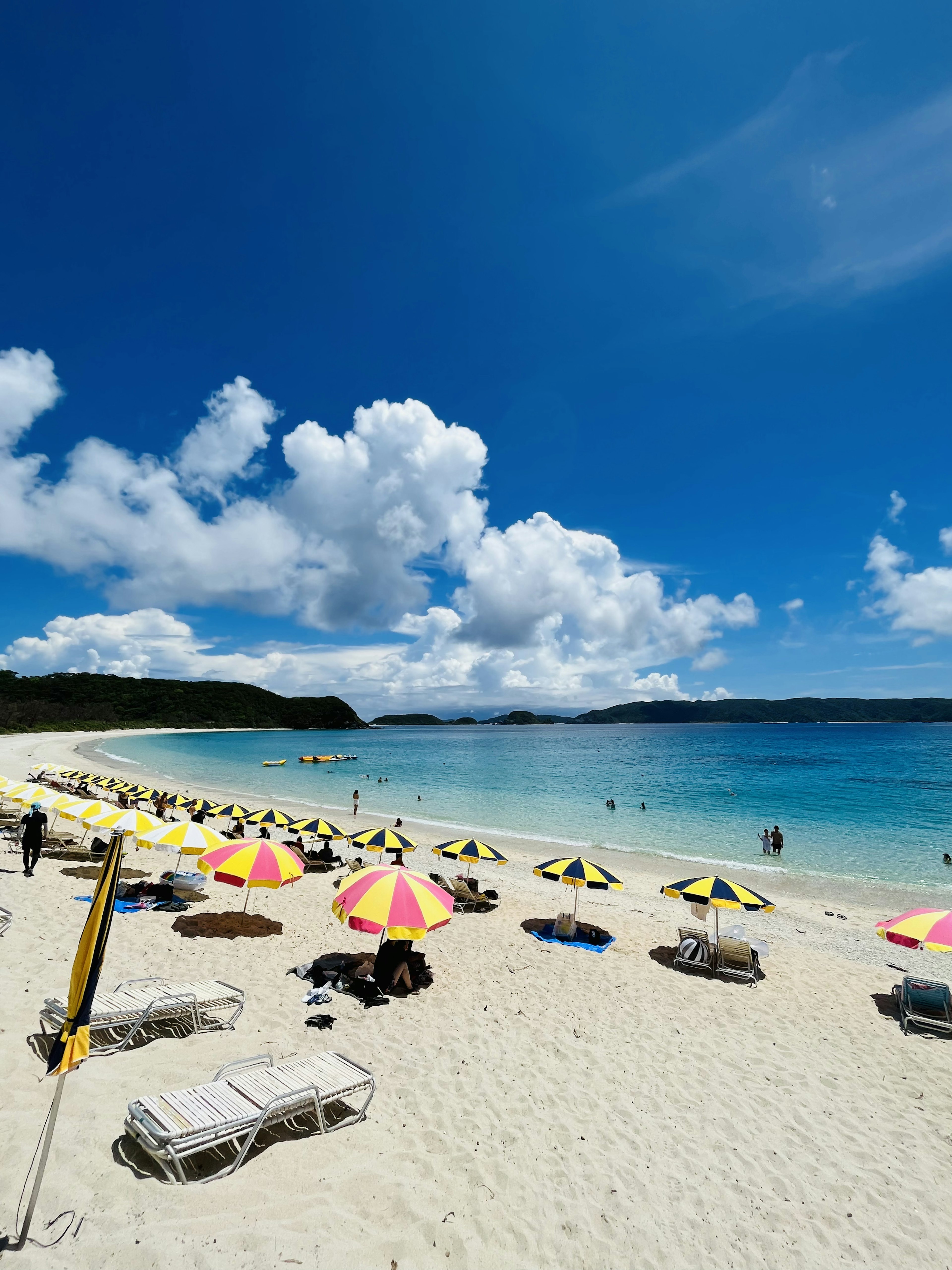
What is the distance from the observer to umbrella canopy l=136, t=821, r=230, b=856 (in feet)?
37.0

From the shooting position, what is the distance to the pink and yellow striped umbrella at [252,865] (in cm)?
1015

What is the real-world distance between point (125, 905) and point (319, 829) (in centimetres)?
566

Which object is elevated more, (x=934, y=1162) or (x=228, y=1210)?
(x=228, y=1210)

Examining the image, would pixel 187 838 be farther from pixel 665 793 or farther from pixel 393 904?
pixel 665 793

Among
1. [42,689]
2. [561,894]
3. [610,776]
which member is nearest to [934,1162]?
[561,894]

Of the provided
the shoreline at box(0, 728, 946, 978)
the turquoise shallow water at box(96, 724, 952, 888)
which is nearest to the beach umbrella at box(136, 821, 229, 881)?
the shoreline at box(0, 728, 946, 978)

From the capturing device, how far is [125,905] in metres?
12.3

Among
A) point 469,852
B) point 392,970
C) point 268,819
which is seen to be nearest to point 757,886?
point 469,852

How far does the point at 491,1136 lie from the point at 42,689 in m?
173

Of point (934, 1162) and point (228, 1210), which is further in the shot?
point (934, 1162)

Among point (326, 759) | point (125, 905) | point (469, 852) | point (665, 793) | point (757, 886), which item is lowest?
point (326, 759)

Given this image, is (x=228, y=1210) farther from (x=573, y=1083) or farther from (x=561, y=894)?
(x=561, y=894)

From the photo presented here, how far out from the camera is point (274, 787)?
148ft

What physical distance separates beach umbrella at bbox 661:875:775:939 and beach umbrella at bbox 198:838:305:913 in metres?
7.14
